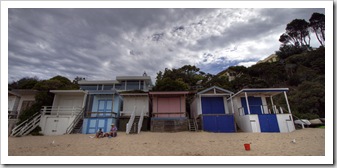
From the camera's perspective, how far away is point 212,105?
36.1ft

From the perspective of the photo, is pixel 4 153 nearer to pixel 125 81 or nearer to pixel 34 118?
pixel 34 118

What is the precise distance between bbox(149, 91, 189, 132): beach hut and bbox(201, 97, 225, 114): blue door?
147 centimetres

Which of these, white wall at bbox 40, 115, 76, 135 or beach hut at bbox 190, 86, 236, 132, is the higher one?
beach hut at bbox 190, 86, 236, 132

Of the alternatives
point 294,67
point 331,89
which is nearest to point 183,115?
point 331,89

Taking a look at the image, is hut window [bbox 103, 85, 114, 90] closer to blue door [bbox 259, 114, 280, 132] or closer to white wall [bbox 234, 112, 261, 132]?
white wall [bbox 234, 112, 261, 132]

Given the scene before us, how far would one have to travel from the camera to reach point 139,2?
3965 mm

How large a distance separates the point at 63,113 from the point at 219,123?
1118 centimetres

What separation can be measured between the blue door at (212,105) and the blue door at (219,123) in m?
1.09

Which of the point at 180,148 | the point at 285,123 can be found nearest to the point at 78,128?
the point at 180,148

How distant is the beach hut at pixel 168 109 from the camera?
970cm

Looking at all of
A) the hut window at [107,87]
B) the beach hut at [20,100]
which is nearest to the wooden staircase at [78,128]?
the beach hut at [20,100]

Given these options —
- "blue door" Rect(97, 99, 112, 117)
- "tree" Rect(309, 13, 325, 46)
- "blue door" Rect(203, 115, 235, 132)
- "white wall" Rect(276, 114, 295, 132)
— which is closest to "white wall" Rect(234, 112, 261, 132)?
"blue door" Rect(203, 115, 235, 132)

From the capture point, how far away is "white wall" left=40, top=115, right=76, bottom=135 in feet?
32.6

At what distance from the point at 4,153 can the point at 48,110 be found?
916 centimetres
